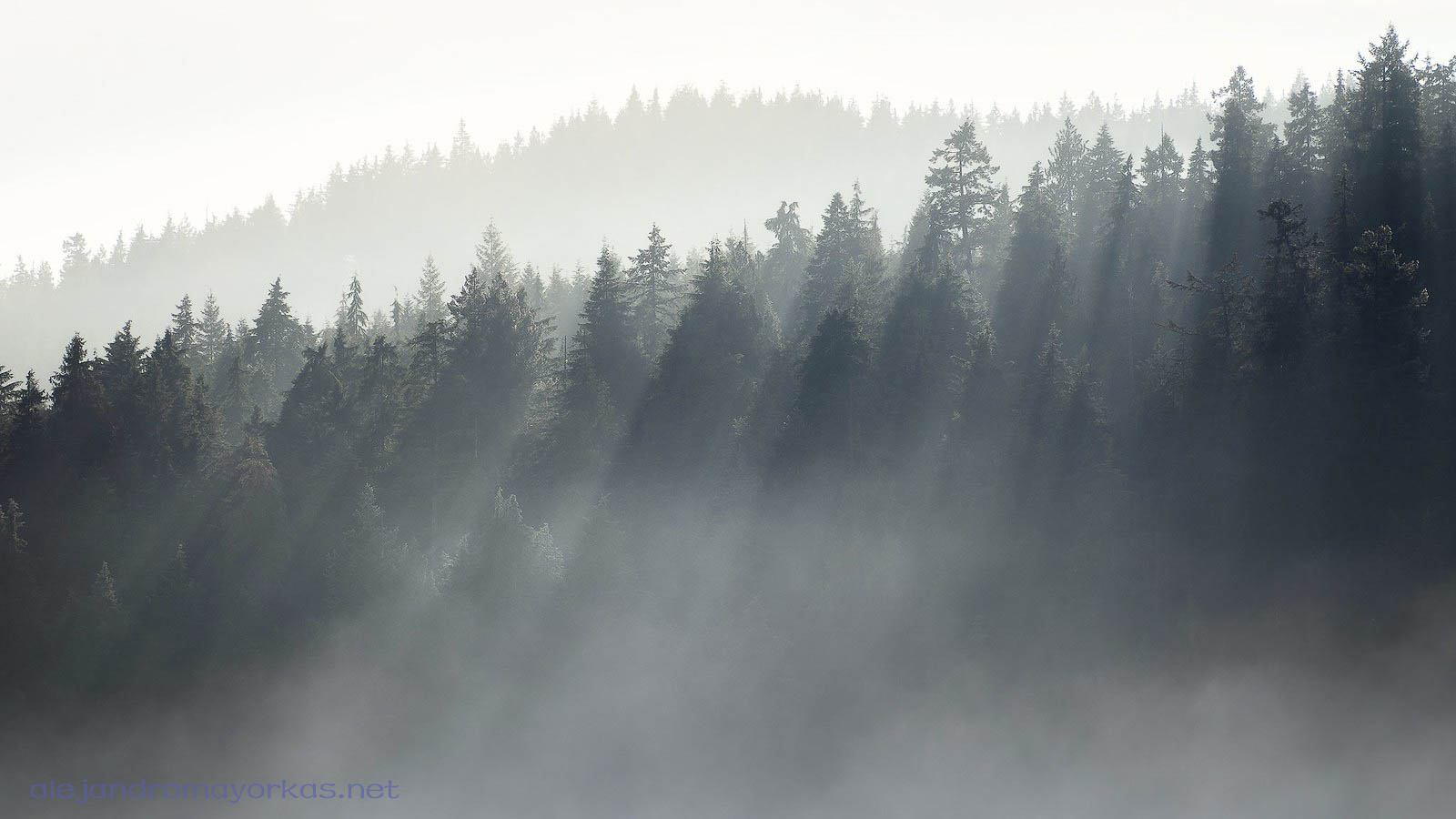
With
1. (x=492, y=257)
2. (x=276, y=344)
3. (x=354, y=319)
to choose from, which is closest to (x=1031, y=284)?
(x=354, y=319)

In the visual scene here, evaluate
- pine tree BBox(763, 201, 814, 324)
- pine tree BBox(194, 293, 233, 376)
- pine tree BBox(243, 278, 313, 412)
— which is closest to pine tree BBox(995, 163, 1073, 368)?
pine tree BBox(763, 201, 814, 324)

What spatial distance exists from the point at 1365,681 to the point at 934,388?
22990mm

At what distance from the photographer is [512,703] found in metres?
53.0

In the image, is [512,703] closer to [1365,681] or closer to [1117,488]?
[1117,488]

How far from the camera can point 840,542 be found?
56.7m

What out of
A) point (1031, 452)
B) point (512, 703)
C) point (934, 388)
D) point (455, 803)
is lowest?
point (455, 803)

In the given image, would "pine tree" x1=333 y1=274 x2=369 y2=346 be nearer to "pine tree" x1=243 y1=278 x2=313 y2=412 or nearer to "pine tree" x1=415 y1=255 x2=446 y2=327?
"pine tree" x1=243 y1=278 x2=313 y2=412

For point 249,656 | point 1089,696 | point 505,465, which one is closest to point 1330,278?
point 1089,696

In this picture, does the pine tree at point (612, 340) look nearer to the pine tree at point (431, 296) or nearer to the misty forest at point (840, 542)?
the misty forest at point (840, 542)

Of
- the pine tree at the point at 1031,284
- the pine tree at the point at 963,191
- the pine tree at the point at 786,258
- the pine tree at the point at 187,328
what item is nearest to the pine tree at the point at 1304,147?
the pine tree at the point at 1031,284

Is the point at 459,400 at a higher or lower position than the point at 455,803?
higher

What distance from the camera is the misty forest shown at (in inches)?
1948

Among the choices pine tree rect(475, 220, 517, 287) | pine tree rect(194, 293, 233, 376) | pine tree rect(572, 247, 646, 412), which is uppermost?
pine tree rect(475, 220, 517, 287)

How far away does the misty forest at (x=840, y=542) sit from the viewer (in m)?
49.5
